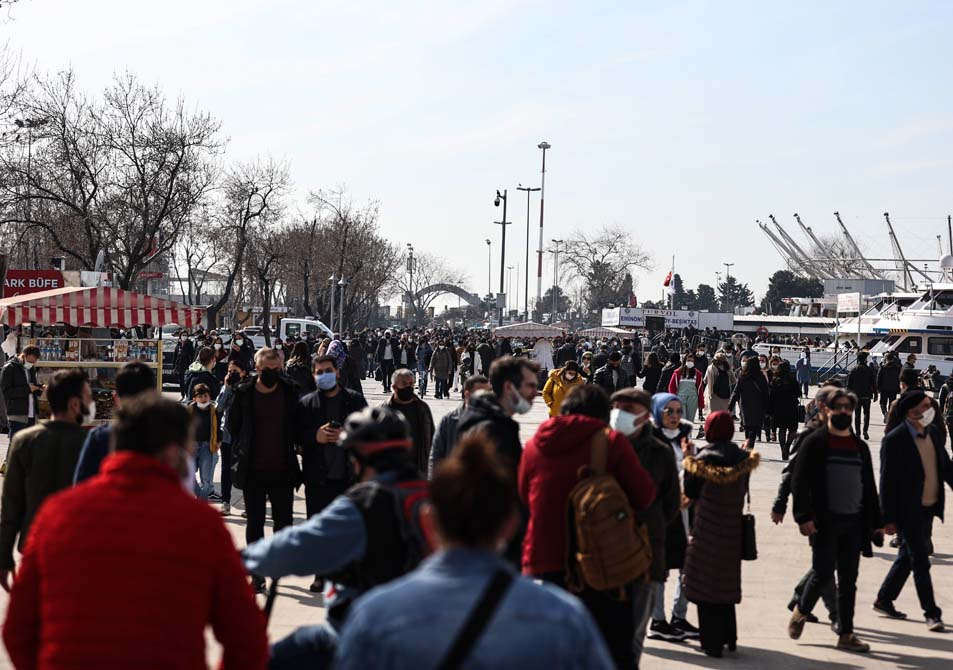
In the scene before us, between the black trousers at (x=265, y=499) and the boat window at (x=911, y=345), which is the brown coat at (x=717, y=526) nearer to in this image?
the black trousers at (x=265, y=499)

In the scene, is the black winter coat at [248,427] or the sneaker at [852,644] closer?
the sneaker at [852,644]

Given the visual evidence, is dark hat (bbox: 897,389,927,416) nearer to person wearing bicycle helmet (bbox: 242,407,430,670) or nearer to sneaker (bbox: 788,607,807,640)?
sneaker (bbox: 788,607,807,640)

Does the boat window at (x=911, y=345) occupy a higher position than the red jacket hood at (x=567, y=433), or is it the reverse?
the red jacket hood at (x=567, y=433)

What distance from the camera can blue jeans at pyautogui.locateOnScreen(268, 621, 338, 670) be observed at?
13.1ft

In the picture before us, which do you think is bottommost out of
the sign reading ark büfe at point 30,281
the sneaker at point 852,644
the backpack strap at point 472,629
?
the sneaker at point 852,644

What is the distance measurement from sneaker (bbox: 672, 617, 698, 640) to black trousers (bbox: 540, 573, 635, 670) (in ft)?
7.63

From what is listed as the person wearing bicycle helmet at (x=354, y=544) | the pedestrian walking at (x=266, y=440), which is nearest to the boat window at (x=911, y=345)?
the pedestrian walking at (x=266, y=440)

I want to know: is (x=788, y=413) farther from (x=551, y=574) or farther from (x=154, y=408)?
(x=154, y=408)

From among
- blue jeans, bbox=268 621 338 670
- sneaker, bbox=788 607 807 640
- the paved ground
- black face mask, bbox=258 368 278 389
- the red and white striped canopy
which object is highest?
the red and white striped canopy

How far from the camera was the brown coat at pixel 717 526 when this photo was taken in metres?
7.36

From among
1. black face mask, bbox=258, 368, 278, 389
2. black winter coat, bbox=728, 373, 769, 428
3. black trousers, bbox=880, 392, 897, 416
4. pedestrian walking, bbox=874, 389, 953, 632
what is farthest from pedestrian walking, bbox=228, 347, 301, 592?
black trousers, bbox=880, 392, 897, 416

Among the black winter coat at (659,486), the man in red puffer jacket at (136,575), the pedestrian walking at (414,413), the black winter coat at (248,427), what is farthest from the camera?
the pedestrian walking at (414,413)

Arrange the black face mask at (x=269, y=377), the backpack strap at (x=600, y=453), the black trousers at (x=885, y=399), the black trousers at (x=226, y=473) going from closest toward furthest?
the backpack strap at (x=600, y=453) < the black face mask at (x=269, y=377) < the black trousers at (x=226, y=473) < the black trousers at (x=885, y=399)

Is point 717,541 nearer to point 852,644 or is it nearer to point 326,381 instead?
point 852,644
